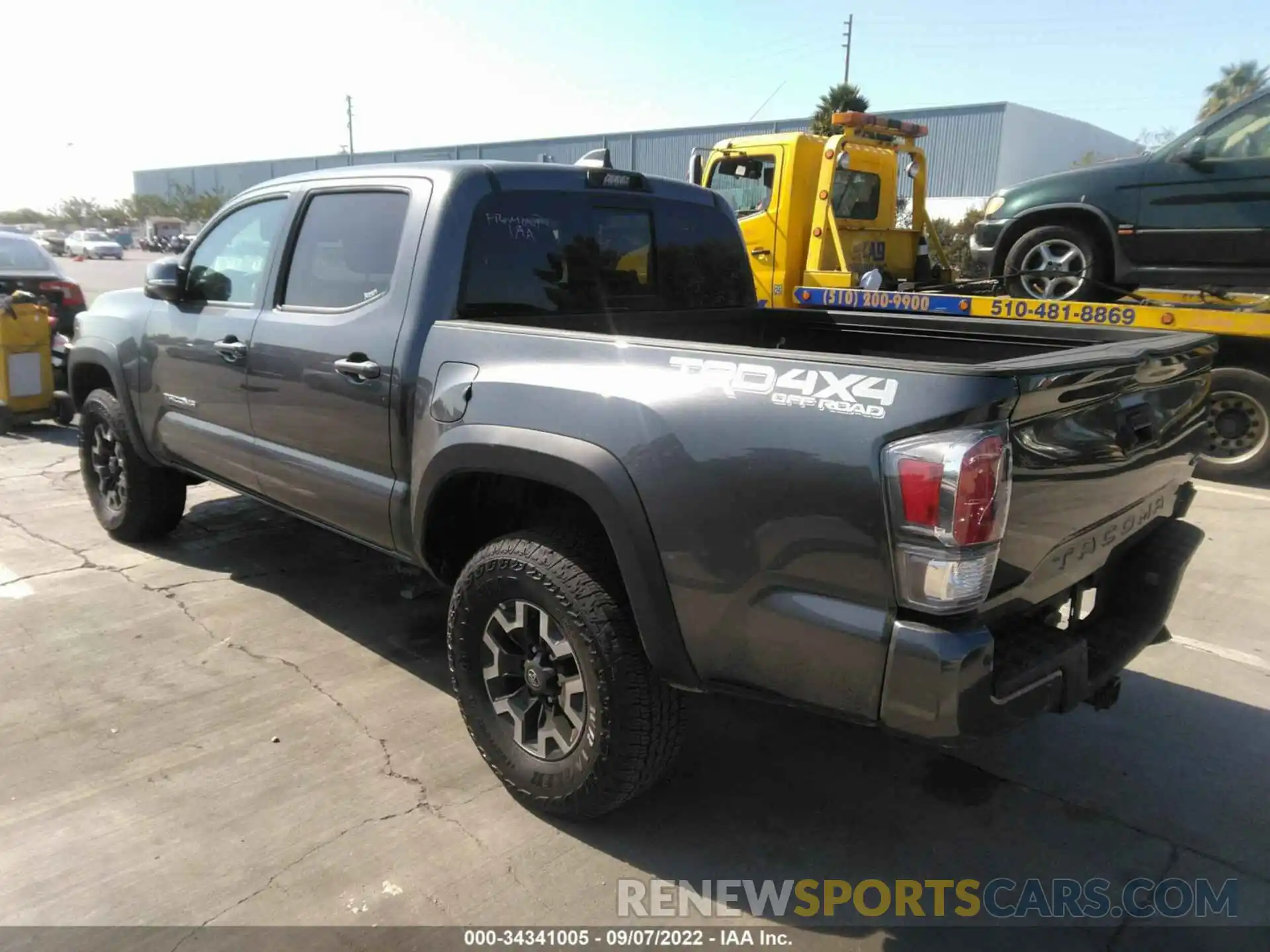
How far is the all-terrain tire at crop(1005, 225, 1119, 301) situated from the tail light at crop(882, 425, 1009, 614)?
6.65 m

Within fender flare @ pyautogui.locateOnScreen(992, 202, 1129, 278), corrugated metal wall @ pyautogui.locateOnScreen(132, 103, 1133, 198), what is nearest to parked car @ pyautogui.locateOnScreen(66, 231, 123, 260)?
corrugated metal wall @ pyautogui.locateOnScreen(132, 103, 1133, 198)

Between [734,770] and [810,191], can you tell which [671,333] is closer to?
[734,770]

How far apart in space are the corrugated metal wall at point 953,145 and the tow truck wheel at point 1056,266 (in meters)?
24.7

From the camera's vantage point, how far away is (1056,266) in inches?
325

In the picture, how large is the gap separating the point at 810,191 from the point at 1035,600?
295 inches

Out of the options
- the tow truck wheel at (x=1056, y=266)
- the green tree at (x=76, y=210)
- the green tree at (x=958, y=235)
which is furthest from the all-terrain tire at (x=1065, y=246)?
the green tree at (x=76, y=210)

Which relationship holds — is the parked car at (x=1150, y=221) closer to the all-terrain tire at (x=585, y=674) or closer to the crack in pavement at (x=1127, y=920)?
the crack in pavement at (x=1127, y=920)

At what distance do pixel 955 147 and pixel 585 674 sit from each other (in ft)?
124

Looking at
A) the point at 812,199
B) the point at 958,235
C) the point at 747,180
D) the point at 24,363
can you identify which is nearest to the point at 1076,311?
the point at 812,199

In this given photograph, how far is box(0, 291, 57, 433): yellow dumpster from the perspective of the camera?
25.3ft

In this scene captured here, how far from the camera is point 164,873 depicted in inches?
106

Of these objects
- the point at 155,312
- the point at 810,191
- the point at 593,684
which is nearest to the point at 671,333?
the point at 593,684

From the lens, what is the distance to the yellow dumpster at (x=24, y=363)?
7707 mm

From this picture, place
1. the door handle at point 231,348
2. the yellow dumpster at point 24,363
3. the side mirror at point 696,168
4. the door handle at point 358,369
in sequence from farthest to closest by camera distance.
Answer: the side mirror at point 696,168 < the yellow dumpster at point 24,363 < the door handle at point 231,348 < the door handle at point 358,369
